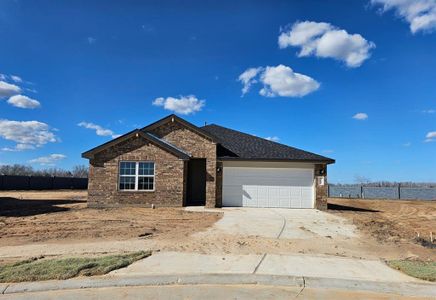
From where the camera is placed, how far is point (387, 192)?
39.7 metres

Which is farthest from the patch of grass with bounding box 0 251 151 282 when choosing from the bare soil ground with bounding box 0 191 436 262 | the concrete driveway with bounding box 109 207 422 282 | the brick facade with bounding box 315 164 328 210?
the brick facade with bounding box 315 164 328 210

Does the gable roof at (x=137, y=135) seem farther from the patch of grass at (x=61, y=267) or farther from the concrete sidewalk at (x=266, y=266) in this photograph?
the patch of grass at (x=61, y=267)

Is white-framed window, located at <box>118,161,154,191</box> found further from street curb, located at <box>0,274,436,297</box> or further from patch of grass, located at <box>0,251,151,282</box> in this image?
street curb, located at <box>0,274,436,297</box>

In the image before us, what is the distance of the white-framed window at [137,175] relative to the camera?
2030 cm

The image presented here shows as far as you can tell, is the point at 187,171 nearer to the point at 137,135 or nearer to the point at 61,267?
the point at 137,135

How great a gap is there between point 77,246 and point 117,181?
10296mm

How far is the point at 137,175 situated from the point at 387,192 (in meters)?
30.1

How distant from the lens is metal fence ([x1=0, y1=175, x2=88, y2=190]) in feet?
137

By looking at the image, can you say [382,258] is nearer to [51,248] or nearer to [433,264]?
[433,264]

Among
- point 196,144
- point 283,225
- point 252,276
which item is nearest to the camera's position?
point 252,276

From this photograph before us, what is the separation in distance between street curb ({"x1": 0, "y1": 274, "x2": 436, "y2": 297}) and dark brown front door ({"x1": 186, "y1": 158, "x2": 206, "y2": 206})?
16.1 m

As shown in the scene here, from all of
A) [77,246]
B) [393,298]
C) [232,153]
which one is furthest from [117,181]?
[393,298]

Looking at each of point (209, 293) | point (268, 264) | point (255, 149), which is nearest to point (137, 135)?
point (255, 149)

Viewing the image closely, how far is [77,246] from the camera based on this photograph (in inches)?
399
